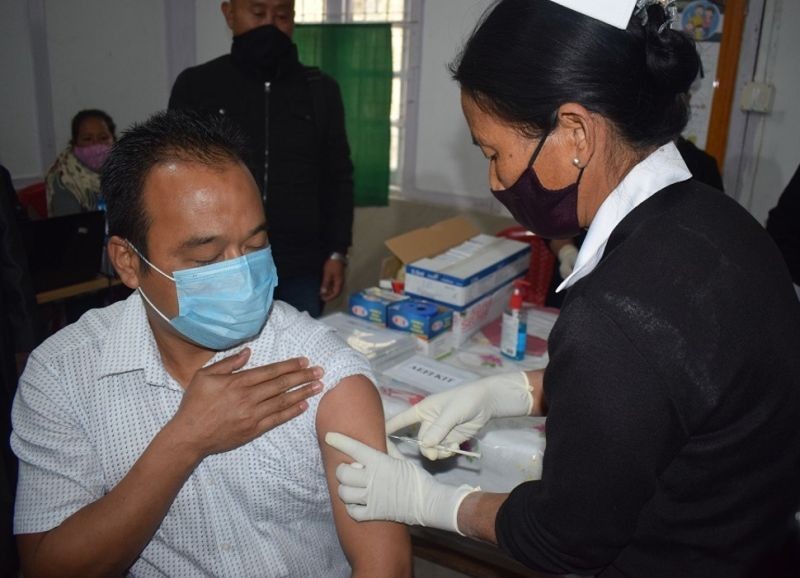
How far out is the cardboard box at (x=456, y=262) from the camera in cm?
221

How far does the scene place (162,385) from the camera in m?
1.28

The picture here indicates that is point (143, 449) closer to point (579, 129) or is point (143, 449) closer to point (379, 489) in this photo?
point (379, 489)

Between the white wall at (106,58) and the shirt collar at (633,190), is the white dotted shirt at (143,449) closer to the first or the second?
the shirt collar at (633,190)

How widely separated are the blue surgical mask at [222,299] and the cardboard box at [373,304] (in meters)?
1.00

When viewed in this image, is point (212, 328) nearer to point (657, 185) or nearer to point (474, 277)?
point (657, 185)

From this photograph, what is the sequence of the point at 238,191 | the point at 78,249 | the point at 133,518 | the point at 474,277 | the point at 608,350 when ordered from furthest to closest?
1. the point at 78,249
2. the point at 474,277
3. the point at 238,191
4. the point at 133,518
5. the point at 608,350

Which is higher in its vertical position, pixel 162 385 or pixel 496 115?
pixel 496 115

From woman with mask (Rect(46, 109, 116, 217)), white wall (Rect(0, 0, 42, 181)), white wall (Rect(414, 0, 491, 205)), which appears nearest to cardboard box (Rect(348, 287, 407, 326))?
white wall (Rect(414, 0, 491, 205))

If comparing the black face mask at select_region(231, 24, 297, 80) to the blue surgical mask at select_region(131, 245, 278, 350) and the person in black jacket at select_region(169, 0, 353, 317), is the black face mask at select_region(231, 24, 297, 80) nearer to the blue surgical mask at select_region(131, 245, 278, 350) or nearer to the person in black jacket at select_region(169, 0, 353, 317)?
the person in black jacket at select_region(169, 0, 353, 317)

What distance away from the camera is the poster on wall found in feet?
11.5

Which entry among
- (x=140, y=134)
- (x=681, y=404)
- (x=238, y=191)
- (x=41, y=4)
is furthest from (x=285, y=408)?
(x=41, y=4)

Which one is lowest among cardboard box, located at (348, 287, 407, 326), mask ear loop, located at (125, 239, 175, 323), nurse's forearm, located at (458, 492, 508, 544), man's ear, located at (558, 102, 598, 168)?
cardboard box, located at (348, 287, 407, 326)

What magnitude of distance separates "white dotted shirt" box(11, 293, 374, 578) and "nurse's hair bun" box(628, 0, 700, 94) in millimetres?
770

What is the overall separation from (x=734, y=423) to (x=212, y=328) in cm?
91
